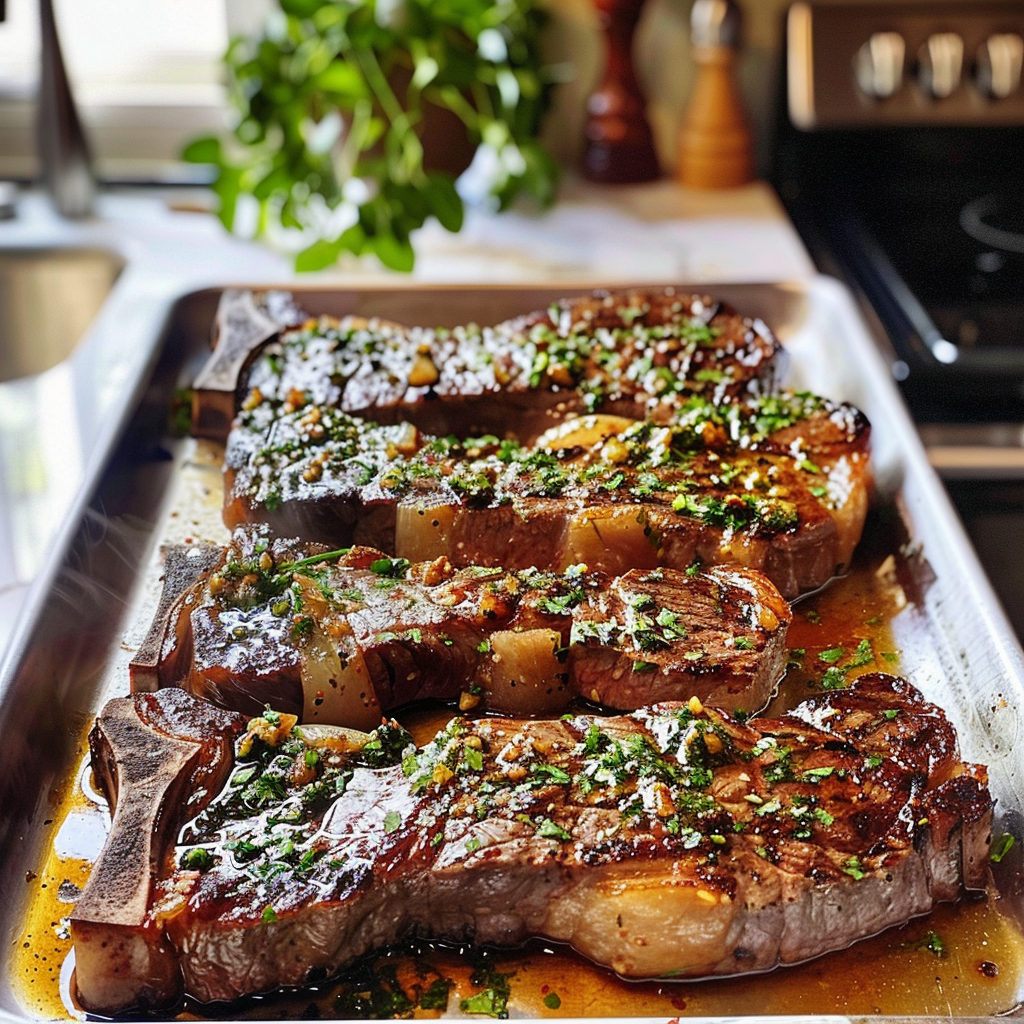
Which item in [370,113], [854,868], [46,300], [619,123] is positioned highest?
[370,113]

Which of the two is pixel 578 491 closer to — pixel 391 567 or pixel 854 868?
pixel 391 567

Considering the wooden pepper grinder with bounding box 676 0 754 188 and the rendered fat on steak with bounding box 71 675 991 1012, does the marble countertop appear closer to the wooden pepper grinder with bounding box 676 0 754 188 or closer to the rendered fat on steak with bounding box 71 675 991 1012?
the wooden pepper grinder with bounding box 676 0 754 188

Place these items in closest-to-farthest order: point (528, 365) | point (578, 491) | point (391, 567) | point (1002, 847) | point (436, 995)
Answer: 1. point (436, 995)
2. point (1002, 847)
3. point (391, 567)
4. point (578, 491)
5. point (528, 365)

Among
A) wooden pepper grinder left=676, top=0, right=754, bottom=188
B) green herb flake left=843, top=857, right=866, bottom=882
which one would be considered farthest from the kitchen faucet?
green herb flake left=843, top=857, right=866, bottom=882

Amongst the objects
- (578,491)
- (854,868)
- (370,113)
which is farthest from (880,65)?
(854,868)

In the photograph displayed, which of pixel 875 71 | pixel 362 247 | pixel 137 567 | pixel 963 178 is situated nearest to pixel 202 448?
pixel 137 567

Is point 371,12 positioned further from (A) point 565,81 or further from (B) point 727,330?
(B) point 727,330
